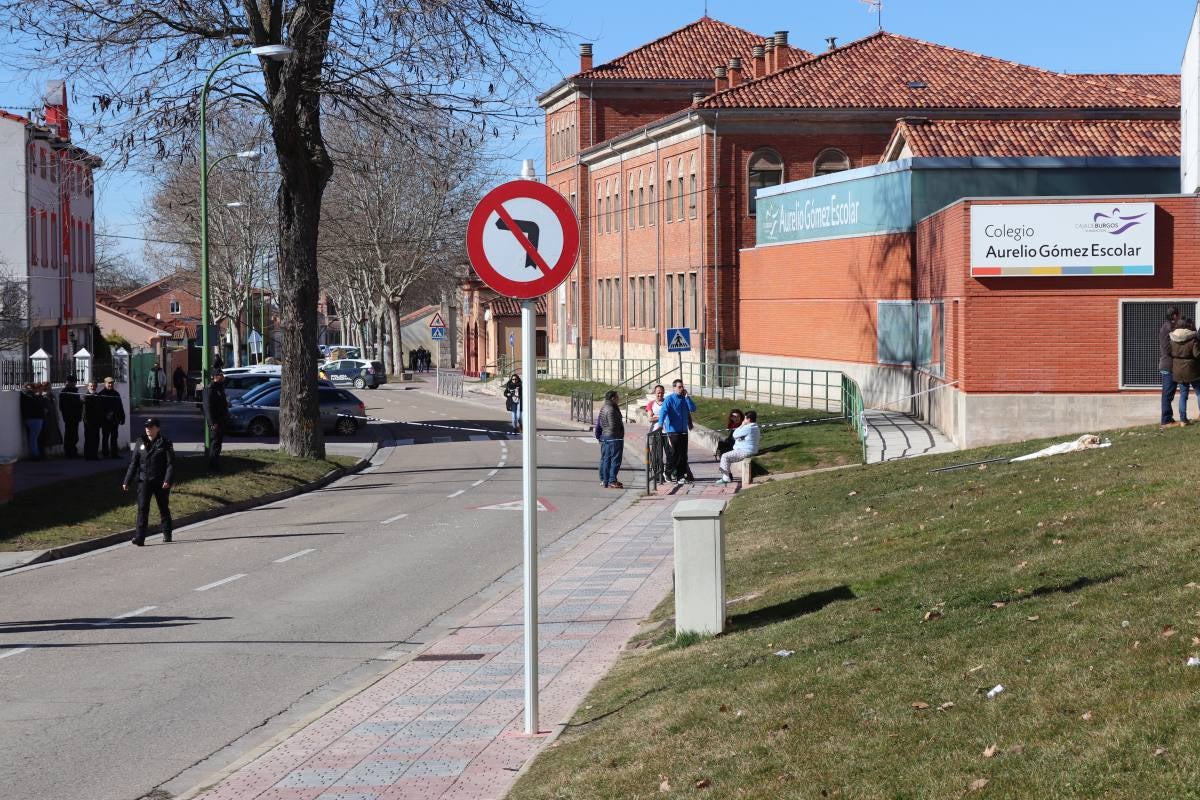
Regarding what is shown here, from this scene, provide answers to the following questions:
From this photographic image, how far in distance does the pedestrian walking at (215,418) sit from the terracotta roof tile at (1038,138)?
19.5m

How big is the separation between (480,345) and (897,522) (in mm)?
79499

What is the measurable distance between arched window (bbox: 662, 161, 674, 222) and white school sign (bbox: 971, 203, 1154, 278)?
33.5m

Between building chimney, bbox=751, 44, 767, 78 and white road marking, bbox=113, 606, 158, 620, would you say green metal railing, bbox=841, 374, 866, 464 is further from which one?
building chimney, bbox=751, 44, 767, 78

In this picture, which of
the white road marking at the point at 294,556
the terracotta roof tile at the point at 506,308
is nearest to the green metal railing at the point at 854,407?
the white road marking at the point at 294,556

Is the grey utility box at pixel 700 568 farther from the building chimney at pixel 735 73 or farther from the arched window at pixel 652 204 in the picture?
the building chimney at pixel 735 73

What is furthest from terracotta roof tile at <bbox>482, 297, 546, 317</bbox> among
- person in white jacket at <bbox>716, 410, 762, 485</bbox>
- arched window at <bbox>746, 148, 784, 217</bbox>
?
person in white jacket at <bbox>716, 410, 762, 485</bbox>

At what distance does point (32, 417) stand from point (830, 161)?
33402mm

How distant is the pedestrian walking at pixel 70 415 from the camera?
107 feet

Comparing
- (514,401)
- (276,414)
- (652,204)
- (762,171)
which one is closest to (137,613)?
(276,414)

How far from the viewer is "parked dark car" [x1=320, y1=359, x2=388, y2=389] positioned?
76.9 meters

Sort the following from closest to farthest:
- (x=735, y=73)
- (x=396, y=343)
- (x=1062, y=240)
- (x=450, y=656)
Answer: (x=450, y=656) < (x=1062, y=240) < (x=735, y=73) < (x=396, y=343)

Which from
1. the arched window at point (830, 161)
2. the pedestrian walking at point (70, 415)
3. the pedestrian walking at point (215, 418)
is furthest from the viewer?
the arched window at point (830, 161)

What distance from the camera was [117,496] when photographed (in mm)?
23891

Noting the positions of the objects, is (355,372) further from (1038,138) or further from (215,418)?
(215,418)
